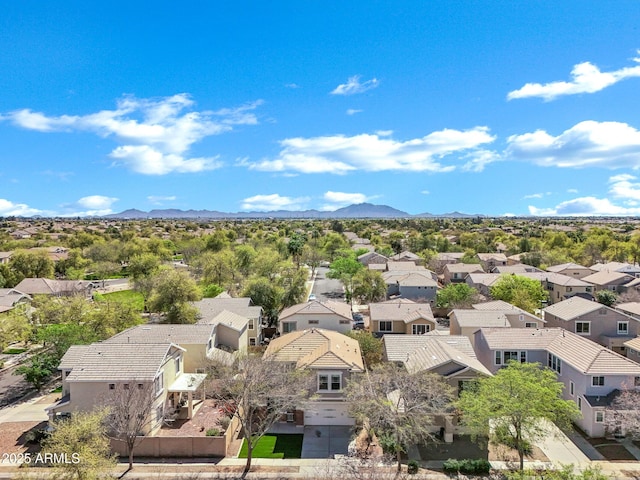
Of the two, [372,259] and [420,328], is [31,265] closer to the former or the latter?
[372,259]

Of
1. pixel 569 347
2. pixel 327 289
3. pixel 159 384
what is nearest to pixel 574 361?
pixel 569 347

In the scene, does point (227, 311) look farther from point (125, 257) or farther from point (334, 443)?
point (125, 257)

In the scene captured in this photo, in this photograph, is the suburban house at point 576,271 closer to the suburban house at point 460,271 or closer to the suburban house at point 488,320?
the suburban house at point 460,271

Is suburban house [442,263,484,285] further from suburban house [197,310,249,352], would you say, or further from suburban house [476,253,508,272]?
suburban house [197,310,249,352]

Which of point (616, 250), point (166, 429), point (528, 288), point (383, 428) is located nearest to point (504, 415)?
point (383, 428)

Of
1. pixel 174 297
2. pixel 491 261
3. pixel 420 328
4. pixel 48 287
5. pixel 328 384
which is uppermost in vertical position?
pixel 491 261

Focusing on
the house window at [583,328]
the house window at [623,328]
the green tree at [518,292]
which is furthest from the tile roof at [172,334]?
the house window at [623,328]
